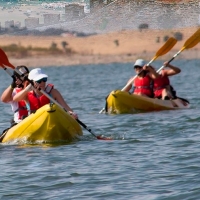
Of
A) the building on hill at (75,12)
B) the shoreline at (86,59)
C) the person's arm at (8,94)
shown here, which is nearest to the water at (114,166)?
the person's arm at (8,94)

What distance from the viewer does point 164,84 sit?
2028 cm

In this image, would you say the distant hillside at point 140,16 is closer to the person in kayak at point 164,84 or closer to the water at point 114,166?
the person in kayak at point 164,84

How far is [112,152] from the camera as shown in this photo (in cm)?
1359

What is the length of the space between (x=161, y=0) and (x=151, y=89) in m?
32.1

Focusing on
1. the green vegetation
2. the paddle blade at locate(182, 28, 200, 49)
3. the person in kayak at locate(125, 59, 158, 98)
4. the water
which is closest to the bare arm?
the water

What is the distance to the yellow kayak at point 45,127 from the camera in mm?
13977

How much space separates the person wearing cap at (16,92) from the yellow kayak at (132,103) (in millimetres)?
5477

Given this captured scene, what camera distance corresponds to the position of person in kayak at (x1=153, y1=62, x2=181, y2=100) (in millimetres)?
20219

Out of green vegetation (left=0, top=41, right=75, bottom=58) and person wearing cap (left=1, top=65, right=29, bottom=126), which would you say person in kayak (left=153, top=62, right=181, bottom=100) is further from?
green vegetation (left=0, top=41, right=75, bottom=58)

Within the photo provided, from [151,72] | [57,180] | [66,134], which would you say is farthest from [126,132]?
[57,180]

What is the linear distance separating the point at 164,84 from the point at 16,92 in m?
6.37

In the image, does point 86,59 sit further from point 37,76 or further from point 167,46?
point 37,76

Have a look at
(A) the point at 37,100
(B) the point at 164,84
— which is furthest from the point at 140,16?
(A) the point at 37,100

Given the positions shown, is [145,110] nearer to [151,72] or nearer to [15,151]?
[151,72]
